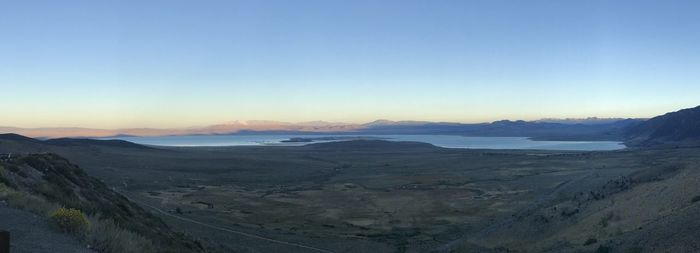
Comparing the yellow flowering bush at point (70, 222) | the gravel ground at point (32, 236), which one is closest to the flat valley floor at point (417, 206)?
the gravel ground at point (32, 236)

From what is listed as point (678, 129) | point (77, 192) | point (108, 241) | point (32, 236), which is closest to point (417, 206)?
point (77, 192)

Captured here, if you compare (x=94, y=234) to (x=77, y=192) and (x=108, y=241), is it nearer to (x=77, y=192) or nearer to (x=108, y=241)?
(x=108, y=241)

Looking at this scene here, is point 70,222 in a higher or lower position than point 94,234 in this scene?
higher

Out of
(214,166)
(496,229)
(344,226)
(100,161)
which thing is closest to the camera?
(496,229)

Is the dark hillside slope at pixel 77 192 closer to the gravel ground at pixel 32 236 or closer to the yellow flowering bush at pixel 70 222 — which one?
the gravel ground at pixel 32 236

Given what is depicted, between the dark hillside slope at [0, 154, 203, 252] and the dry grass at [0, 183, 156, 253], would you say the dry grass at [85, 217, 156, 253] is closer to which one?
the dry grass at [0, 183, 156, 253]

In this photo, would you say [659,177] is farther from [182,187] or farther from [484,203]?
[182,187]

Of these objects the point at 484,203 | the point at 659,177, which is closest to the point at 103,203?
the point at 659,177
